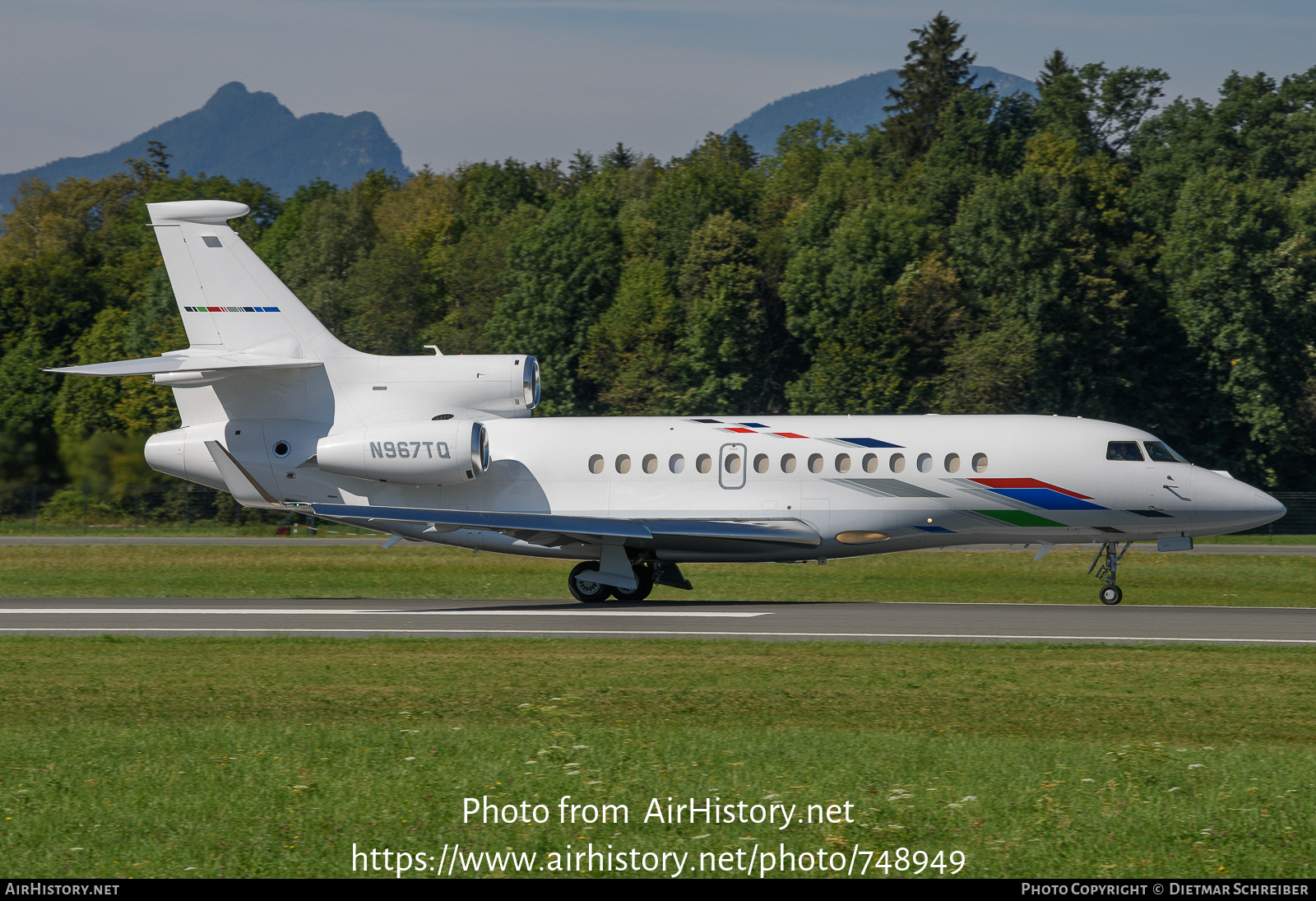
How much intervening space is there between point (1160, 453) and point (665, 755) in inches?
686

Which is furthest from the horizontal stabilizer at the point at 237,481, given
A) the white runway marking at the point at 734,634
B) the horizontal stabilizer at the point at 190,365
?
the white runway marking at the point at 734,634

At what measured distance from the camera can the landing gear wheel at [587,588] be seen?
26672mm

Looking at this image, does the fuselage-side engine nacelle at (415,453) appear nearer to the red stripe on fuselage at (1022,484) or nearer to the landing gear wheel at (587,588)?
the landing gear wheel at (587,588)

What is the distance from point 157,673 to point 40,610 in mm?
10634

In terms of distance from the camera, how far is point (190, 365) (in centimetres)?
2633

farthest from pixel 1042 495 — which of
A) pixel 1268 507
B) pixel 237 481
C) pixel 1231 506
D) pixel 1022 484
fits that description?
pixel 237 481

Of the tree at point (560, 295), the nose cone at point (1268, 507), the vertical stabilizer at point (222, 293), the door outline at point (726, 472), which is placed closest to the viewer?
the nose cone at point (1268, 507)

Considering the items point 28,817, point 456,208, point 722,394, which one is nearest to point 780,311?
point 722,394

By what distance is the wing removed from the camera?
25.0m

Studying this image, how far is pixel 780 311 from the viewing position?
213 ft

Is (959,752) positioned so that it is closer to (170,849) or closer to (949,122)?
(170,849)

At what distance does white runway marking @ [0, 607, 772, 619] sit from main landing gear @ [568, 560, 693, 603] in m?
1.75

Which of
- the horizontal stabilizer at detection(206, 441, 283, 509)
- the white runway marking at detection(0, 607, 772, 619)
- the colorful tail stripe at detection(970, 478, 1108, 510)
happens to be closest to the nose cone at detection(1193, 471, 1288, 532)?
the colorful tail stripe at detection(970, 478, 1108, 510)

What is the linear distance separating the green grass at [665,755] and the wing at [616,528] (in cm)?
696
